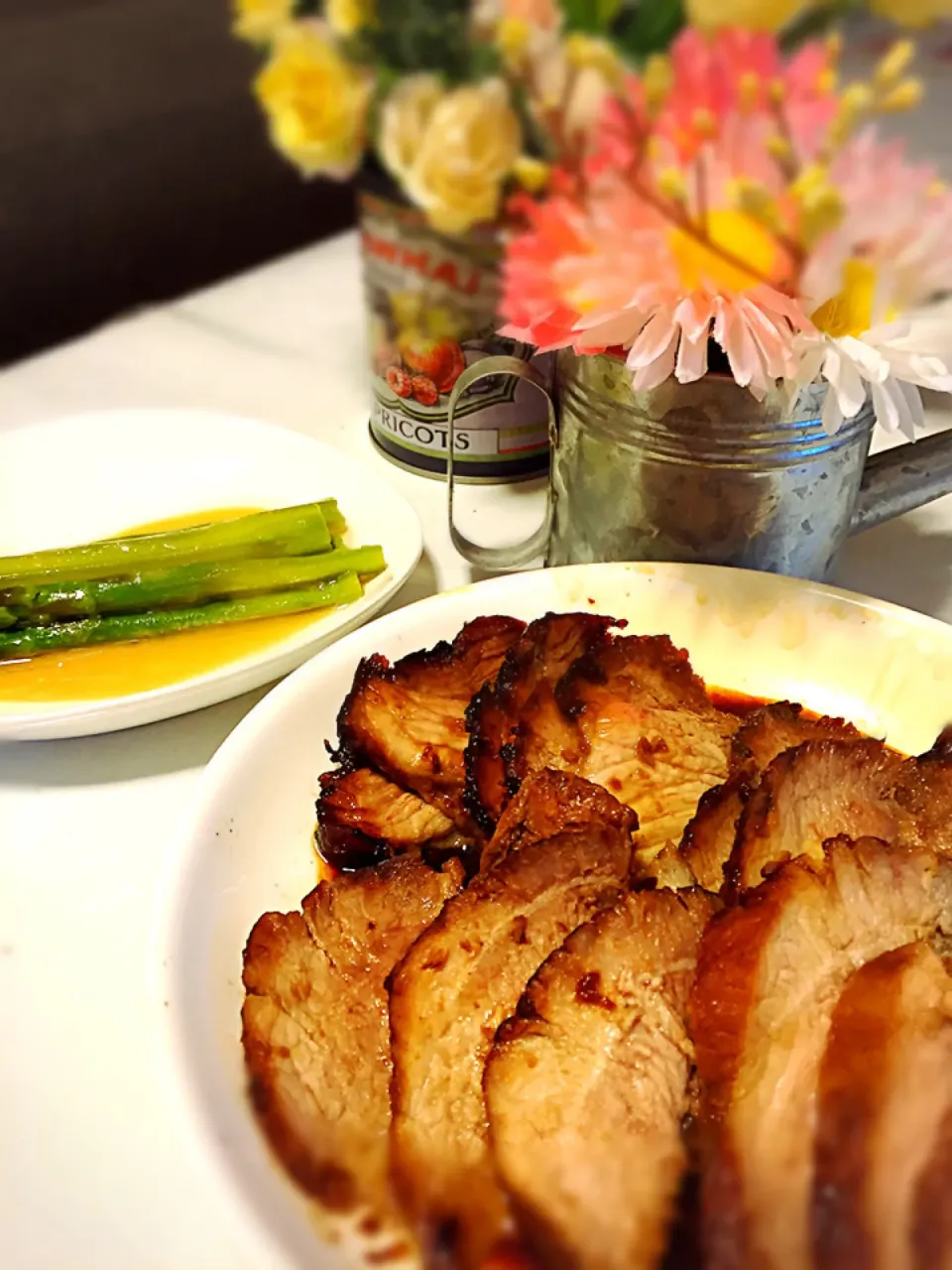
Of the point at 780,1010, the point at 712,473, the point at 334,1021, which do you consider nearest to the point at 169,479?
the point at 712,473

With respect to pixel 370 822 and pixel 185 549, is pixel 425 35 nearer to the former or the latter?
pixel 370 822

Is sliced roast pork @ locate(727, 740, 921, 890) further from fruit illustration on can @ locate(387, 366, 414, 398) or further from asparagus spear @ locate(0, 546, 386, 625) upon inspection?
fruit illustration on can @ locate(387, 366, 414, 398)

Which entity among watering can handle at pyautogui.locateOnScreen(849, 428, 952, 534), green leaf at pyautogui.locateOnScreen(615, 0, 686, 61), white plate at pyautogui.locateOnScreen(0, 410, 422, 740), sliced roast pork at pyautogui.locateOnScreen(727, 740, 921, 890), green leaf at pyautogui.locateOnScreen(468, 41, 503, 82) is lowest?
white plate at pyautogui.locateOnScreen(0, 410, 422, 740)

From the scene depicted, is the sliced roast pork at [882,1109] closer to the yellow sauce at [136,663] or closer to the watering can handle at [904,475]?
the watering can handle at [904,475]

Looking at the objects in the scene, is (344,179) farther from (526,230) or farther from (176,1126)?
(176,1126)

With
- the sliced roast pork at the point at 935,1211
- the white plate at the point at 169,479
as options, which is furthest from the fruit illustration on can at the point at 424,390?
the sliced roast pork at the point at 935,1211

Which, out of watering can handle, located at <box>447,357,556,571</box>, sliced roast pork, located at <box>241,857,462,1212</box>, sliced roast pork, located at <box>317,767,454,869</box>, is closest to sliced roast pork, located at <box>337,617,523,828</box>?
sliced roast pork, located at <box>317,767,454,869</box>
